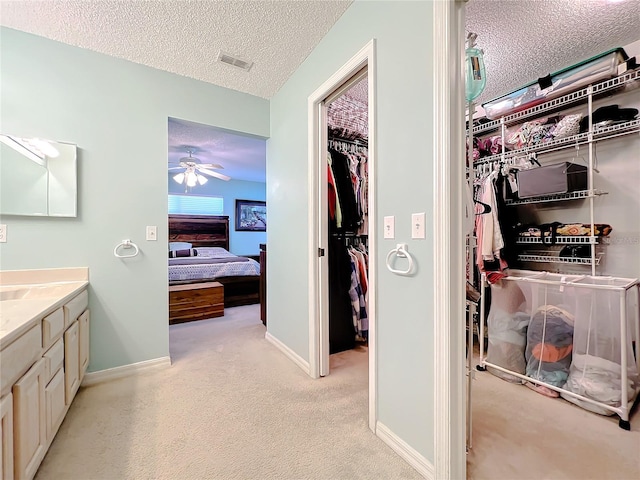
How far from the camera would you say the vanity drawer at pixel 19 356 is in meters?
0.92

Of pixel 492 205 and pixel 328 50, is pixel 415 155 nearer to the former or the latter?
pixel 328 50

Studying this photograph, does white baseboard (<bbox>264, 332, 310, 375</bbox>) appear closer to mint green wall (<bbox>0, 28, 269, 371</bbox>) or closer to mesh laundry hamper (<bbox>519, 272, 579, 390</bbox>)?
mint green wall (<bbox>0, 28, 269, 371</bbox>)

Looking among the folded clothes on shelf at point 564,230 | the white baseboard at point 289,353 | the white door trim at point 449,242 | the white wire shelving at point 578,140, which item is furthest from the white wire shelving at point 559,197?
the white baseboard at point 289,353

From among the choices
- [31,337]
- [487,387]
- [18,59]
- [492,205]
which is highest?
[18,59]

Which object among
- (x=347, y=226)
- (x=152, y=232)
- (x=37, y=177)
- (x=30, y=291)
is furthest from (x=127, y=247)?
(x=347, y=226)

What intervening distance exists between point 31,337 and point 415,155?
6.06ft

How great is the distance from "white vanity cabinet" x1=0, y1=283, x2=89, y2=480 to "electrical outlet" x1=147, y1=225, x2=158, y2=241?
2.31 ft

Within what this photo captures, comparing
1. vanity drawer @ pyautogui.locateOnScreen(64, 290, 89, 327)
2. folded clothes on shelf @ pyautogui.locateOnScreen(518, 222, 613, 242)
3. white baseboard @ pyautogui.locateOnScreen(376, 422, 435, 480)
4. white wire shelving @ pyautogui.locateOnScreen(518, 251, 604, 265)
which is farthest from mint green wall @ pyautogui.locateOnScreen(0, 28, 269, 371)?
white wire shelving @ pyautogui.locateOnScreen(518, 251, 604, 265)

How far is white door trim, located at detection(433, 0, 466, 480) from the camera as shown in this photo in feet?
3.67

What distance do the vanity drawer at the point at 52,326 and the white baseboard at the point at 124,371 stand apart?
2.67 feet

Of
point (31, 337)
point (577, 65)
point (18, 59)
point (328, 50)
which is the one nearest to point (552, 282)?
point (577, 65)

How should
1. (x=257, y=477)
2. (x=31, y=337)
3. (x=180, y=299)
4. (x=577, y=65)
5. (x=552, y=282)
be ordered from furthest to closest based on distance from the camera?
(x=180, y=299) < (x=577, y=65) < (x=552, y=282) < (x=257, y=477) < (x=31, y=337)

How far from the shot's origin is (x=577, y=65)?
2012 millimetres

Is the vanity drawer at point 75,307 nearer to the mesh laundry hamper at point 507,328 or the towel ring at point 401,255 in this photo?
the towel ring at point 401,255
